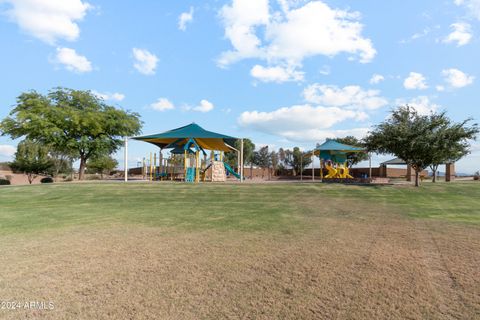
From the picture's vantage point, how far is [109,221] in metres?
8.50

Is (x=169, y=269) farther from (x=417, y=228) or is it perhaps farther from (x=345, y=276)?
(x=417, y=228)

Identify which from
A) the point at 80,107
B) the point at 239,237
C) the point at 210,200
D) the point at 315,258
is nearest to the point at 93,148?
the point at 80,107

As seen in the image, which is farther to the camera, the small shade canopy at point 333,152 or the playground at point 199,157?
the small shade canopy at point 333,152

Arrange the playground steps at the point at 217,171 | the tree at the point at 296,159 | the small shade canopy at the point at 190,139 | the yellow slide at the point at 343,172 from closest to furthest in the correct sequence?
the small shade canopy at the point at 190,139
the playground steps at the point at 217,171
the yellow slide at the point at 343,172
the tree at the point at 296,159

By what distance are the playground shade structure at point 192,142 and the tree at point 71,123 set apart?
4247 millimetres

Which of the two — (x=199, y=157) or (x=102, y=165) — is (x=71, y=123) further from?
(x=102, y=165)

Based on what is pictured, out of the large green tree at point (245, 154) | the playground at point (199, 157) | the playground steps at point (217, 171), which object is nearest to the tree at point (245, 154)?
the large green tree at point (245, 154)

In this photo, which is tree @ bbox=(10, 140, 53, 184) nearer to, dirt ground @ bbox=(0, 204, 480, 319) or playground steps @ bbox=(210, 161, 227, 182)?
playground steps @ bbox=(210, 161, 227, 182)

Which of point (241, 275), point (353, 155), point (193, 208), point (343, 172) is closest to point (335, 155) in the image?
point (343, 172)

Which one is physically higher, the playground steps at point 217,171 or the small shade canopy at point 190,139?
the small shade canopy at point 190,139

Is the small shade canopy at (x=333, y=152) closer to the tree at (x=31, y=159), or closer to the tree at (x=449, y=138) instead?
the tree at (x=449, y=138)

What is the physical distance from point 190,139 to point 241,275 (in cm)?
2123

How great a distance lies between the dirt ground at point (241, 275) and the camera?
3438 mm

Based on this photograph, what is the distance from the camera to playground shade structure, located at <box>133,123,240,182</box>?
80.0 ft
